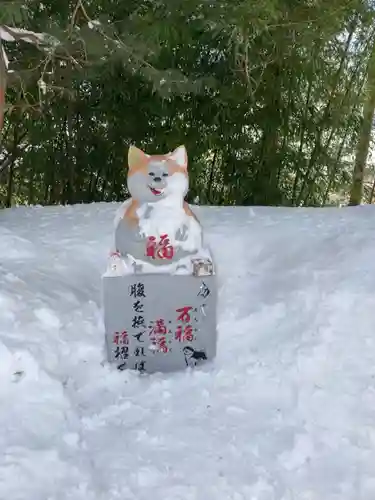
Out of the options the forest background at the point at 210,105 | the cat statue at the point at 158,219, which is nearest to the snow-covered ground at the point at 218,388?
the cat statue at the point at 158,219

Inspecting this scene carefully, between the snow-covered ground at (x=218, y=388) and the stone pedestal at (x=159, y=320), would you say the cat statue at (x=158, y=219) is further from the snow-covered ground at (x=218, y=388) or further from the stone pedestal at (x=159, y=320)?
the snow-covered ground at (x=218, y=388)

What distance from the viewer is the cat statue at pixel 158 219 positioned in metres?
2.42

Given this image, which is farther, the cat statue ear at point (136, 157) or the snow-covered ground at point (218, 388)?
the cat statue ear at point (136, 157)

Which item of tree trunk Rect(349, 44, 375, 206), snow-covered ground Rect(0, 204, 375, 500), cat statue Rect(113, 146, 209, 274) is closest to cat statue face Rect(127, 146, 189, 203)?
cat statue Rect(113, 146, 209, 274)

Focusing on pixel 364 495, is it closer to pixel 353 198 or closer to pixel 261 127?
pixel 261 127

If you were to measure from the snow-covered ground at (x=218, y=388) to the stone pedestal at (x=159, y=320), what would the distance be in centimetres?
8

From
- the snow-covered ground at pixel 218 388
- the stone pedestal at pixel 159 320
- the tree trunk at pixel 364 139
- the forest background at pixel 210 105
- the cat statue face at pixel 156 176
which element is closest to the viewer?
the snow-covered ground at pixel 218 388

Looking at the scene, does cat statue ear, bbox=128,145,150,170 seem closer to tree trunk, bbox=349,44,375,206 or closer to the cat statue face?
the cat statue face

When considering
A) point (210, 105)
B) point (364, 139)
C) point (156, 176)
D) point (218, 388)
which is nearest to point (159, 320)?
point (218, 388)

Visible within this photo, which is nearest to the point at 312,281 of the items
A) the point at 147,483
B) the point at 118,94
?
the point at 147,483

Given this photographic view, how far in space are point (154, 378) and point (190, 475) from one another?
649 mm

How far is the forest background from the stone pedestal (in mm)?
1219

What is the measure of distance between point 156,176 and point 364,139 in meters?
2.80

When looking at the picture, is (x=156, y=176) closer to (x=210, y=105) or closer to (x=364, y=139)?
(x=210, y=105)
